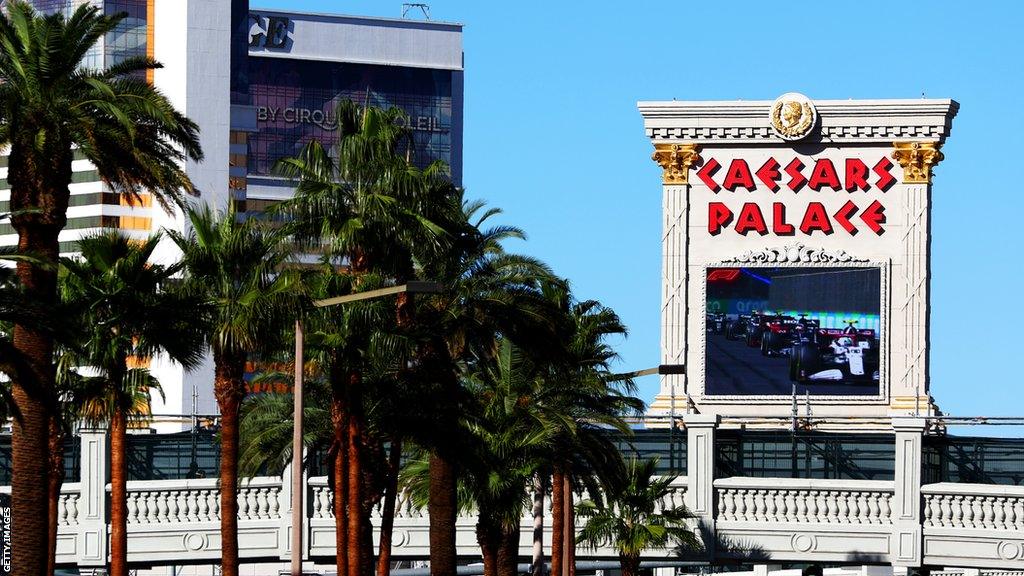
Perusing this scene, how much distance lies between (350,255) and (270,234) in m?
1.86

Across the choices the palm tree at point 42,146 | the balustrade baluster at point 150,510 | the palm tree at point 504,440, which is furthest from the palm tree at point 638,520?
the palm tree at point 42,146

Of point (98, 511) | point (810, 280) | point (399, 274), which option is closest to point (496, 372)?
point (399, 274)

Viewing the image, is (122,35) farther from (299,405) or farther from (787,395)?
(299,405)

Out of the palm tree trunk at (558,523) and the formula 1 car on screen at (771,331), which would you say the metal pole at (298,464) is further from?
the formula 1 car on screen at (771,331)

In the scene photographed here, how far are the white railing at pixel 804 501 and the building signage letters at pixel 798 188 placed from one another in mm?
39078

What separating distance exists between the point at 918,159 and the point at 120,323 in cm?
5302

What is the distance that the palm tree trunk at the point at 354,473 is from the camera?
1813 inches

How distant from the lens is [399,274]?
1889 inches

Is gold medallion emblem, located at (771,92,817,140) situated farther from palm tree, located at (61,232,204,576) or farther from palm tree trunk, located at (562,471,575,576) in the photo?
palm tree, located at (61,232,204,576)

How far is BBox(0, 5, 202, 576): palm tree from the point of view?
1581 inches

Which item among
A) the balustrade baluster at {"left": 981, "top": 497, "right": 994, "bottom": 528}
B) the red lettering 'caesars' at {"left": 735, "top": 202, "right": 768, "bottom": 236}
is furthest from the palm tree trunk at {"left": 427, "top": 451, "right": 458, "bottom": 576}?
the red lettering 'caesars' at {"left": 735, "top": 202, "right": 768, "bottom": 236}

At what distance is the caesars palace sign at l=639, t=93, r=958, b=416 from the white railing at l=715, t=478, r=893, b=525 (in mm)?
35376

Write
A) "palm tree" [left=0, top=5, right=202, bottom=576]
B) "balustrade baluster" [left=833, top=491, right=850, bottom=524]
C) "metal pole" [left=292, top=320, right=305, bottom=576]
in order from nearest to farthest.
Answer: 1. "palm tree" [left=0, top=5, right=202, bottom=576]
2. "metal pole" [left=292, top=320, right=305, bottom=576]
3. "balustrade baluster" [left=833, top=491, right=850, bottom=524]

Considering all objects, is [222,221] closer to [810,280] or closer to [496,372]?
[496,372]
